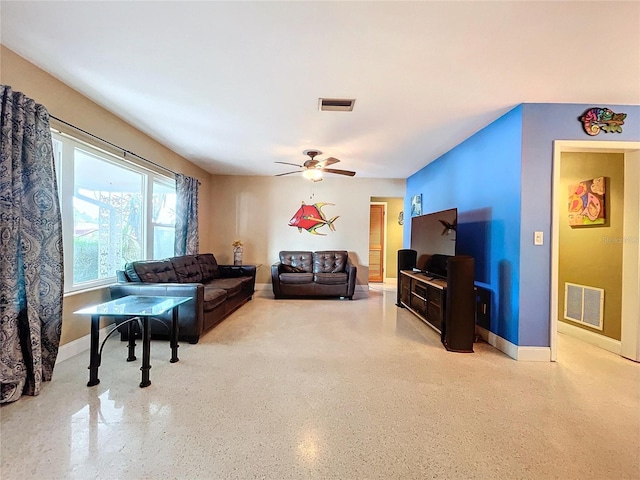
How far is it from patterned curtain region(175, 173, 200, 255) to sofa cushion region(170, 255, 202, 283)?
326 millimetres

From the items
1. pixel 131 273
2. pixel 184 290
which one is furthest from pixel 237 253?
pixel 184 290

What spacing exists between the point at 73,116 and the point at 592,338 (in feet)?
19.6

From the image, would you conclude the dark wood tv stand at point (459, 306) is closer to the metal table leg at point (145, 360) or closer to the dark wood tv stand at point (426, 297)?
the dark wood tv stand at point (426, 297)

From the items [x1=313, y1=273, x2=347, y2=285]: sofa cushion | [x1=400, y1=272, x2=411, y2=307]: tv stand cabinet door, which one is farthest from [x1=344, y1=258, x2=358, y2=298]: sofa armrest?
[x1=400, y1=272, x2=411, y2=307]: tv stand cabinet door

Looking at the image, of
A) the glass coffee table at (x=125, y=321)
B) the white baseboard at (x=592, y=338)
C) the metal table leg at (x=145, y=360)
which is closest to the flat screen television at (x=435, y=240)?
the white baseboard at (x=592, y=338)

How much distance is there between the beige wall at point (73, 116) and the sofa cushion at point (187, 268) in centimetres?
96

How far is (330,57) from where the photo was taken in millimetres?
2094

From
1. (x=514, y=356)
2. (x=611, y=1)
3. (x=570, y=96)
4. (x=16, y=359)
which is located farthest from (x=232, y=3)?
(x=514, y=356)

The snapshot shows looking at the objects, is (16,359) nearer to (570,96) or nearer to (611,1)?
(611,1)

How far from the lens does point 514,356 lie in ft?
9.11

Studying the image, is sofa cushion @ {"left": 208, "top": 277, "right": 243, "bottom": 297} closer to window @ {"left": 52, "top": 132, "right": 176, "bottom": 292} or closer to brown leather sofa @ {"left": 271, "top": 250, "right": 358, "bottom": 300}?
brown leather sofa @ {"left": 271, "top": 250, "right": 358, "bottom": 300}

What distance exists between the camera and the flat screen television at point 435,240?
340 centimetres

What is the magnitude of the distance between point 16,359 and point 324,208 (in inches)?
202

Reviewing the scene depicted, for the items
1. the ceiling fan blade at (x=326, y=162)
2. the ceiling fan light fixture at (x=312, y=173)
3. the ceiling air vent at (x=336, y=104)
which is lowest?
the ceiling fan light fixture at (x=312, y=173)
